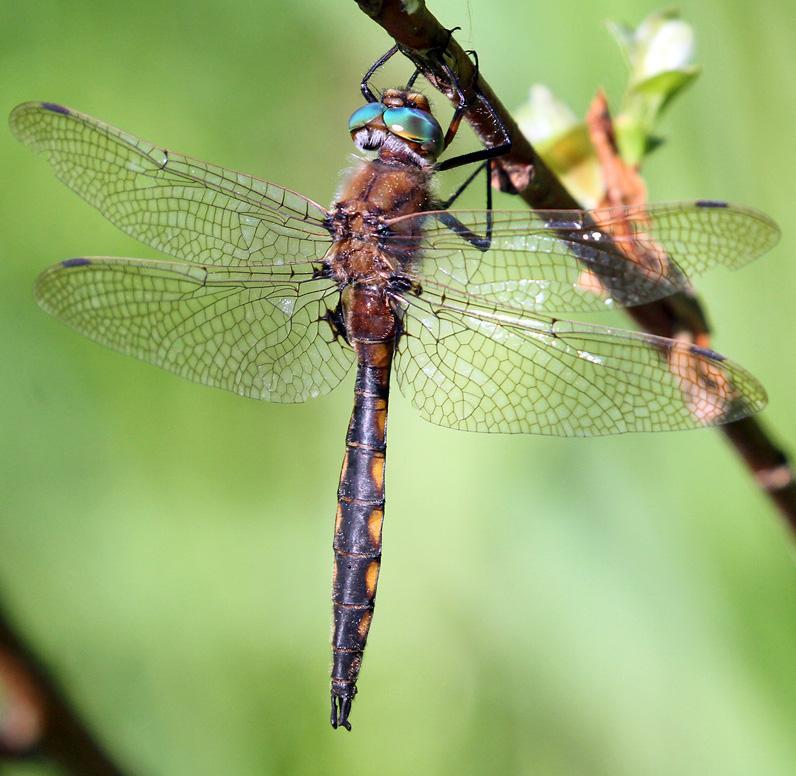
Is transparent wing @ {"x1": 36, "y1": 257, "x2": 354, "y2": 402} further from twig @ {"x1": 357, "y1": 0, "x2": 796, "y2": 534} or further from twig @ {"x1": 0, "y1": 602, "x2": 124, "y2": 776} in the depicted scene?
twig @ {"x1": 0, "y1": 602, "x2": 124, "y2": 776}

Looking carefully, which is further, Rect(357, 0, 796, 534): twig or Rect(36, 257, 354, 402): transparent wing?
Rect(36, 257, 354, 402): transparent wing

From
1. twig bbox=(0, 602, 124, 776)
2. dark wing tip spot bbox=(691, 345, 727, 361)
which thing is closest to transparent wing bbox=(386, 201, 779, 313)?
dark wing tip spot bbox=(691, 345, 727, 361)

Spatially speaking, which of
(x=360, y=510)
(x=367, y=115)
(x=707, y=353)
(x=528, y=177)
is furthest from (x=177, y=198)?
(x=707, y=353)

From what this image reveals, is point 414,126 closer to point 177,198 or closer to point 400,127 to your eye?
point 400,127

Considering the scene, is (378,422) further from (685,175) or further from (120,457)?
(685,175)

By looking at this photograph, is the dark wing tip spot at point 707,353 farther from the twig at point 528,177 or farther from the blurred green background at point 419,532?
the blurred green background at point 419,532

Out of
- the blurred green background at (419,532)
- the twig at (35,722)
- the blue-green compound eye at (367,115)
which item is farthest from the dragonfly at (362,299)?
the twig at (35,722)

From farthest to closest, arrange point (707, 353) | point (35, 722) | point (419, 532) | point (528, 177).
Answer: point (419, 532), point (707, 353), point (528, 177), point (35, 722)
